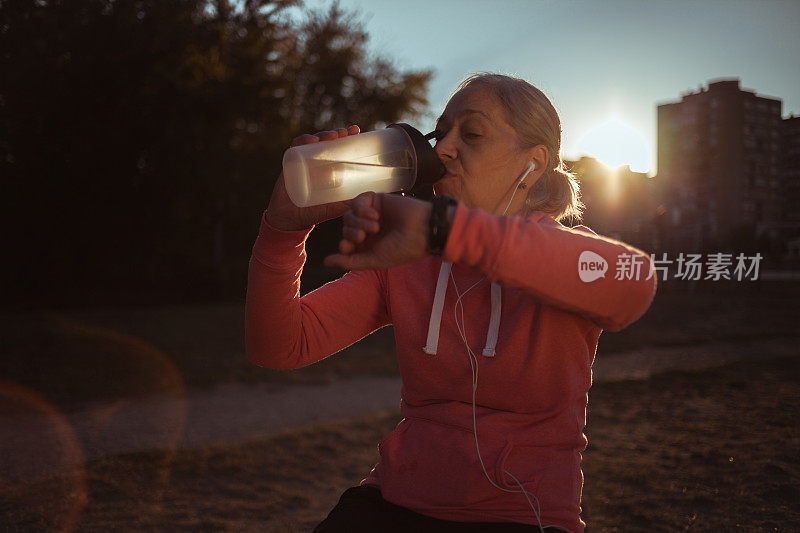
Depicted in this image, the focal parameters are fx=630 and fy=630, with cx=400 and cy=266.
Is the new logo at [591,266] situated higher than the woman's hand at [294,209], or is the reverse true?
the woman's hand at [294,209]

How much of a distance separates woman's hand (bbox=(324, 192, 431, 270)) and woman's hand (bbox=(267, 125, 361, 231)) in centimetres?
41

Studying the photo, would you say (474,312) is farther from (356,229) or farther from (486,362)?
(356,229)

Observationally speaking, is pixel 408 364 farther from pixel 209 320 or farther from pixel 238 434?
pixel 209 320

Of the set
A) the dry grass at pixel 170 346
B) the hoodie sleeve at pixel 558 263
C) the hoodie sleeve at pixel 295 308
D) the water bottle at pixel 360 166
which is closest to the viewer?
the hoodie sleeve at pixel 558 263

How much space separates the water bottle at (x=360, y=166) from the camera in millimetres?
1649

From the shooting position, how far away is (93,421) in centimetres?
525

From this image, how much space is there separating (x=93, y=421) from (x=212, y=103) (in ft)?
15.5

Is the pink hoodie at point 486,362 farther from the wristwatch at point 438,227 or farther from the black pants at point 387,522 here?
the wristwatch at point 438,227

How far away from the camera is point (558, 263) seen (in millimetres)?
1275

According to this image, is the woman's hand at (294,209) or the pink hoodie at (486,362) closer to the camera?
the pink hoodie at (486,362)

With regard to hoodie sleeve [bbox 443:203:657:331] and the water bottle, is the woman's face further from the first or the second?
hoodie sleeve [bbox 443:203:657:331]

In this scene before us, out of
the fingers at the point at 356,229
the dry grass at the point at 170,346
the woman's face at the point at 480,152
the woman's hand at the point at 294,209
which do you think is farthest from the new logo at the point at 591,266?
the dry grass at the point at 170,346

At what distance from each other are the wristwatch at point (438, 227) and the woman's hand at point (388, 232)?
14 millimetres

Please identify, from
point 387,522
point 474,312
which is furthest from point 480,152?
point 387,522
